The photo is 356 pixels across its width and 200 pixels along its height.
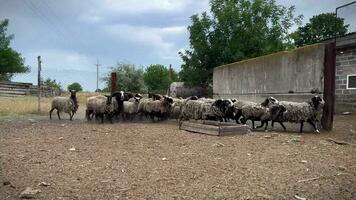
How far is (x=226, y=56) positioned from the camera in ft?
95.3

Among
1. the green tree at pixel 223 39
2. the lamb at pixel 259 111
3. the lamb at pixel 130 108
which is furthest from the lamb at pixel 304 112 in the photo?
the green tree at pixel 223 39

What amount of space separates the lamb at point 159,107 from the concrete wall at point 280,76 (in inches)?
154

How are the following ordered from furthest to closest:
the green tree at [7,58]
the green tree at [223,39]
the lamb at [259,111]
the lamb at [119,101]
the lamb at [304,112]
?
A: the green tree at [7,58] → the green tree at [223,39] → the lamb at [119,101] → the lamb at [259,111] → the lamb at [304,112]

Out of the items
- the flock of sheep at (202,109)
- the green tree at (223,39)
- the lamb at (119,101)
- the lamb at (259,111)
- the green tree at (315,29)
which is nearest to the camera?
the flock of sheep at (202,109)

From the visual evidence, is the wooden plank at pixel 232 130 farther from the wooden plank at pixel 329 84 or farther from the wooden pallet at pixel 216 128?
the wooden plank at pixel 329 84

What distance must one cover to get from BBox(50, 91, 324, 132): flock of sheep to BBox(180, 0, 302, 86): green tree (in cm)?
1083

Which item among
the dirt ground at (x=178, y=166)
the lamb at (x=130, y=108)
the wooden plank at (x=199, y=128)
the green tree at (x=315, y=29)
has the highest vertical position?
the green tree at (x=315, y=29)

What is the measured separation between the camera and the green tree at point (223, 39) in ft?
98.1

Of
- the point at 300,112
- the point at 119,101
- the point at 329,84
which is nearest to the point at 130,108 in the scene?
the point at 119,101

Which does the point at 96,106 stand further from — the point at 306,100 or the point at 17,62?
the point at 17,62

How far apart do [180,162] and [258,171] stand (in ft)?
5.32

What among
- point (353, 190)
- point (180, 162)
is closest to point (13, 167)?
point (180, 162)

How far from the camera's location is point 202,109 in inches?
580

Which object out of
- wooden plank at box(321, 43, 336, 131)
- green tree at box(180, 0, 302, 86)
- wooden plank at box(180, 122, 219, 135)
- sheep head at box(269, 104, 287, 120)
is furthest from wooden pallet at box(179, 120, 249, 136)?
green tree at box(180, 0, 302, 86)
